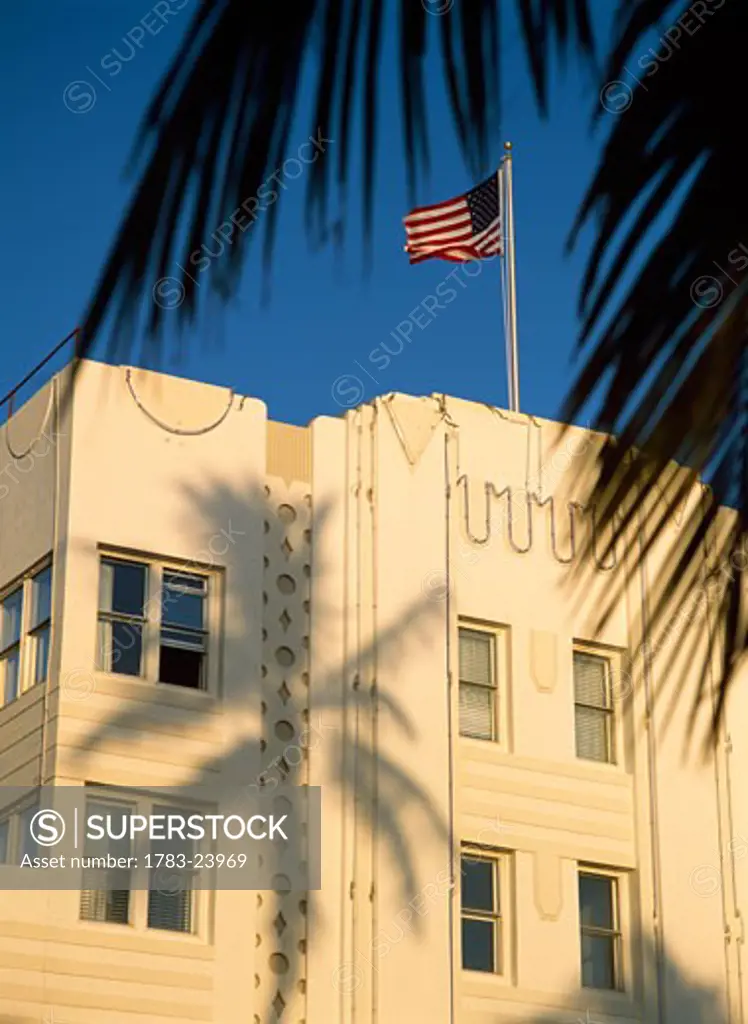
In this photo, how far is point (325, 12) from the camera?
2344 mm

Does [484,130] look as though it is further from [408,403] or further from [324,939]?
[408,403]

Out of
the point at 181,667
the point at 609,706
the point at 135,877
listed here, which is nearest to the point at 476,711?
the point at 609,706

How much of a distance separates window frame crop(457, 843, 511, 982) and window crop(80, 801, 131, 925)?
171 inches

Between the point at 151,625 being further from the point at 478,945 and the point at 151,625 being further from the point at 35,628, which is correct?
the point at 478,945

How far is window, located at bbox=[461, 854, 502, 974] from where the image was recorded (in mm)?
25812

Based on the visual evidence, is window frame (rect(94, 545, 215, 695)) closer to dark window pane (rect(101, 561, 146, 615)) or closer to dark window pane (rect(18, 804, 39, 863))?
dark window pane (rect(101, 561, 146, 615))

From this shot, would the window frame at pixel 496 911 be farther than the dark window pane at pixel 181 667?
Yes

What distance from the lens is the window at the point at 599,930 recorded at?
2664 centimetres

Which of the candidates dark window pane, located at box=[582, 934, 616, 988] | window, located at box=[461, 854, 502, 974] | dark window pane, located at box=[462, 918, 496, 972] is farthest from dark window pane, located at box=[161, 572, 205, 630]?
dark window pane, located at box=[582, 934, 616, 988]

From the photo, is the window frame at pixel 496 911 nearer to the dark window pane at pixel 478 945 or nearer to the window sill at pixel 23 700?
the dark window pane at pixel 478 945

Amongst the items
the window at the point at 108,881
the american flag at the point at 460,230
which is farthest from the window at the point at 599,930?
the american flag at the point at 460,230

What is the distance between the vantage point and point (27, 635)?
25344 millimetres

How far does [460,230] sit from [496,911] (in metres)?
9.48

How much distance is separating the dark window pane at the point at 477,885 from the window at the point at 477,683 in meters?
1.66
